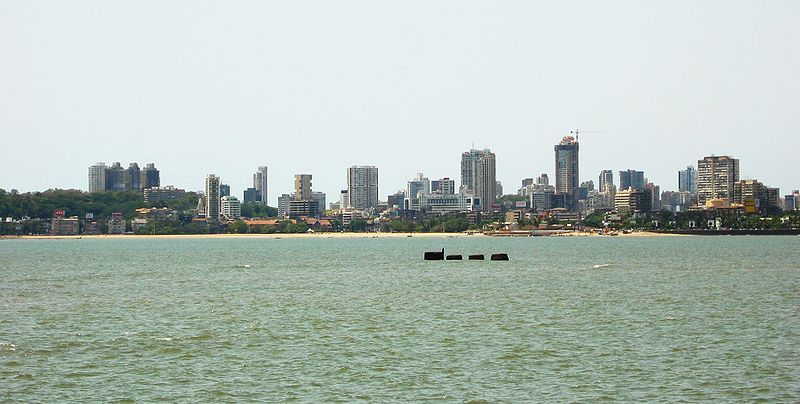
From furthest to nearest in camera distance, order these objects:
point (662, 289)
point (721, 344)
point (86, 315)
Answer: point (662, 289)
point (86, 315)
point (721, 344)

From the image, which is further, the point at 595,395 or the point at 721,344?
the point at 721,344

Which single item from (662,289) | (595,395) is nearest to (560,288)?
(662,289)

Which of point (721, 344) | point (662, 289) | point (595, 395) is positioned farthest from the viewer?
point (662, 289)

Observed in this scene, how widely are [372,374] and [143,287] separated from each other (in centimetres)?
5236

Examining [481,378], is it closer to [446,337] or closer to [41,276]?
→ [446,337]

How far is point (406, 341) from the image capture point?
47.2 metres

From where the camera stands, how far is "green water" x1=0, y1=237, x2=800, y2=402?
115ft

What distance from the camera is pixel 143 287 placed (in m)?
86.7

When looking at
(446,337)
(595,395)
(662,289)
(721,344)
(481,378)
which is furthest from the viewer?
(662,289)

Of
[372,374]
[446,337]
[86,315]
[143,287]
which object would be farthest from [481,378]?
[143,287]

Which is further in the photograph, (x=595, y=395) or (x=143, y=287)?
(x=143, y=287)

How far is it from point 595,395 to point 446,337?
49.4 ft

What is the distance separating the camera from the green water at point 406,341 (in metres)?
35.2

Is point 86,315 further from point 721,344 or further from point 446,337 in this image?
point 721,344
